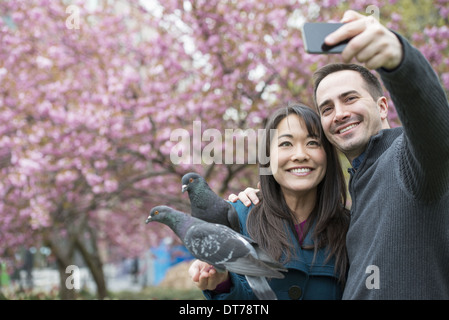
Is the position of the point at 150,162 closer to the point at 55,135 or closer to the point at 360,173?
the point at 55,135

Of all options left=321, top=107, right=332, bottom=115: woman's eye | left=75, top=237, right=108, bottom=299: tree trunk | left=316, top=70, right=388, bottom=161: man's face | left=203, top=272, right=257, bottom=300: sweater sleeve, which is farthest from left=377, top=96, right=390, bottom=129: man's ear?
left=75, top=237, right=108, bottom=299: tree trunk

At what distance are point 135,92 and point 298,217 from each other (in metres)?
5.78

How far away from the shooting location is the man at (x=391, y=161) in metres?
1.31

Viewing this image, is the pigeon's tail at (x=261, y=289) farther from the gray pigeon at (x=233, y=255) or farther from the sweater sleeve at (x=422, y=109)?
the sweater sleeve at (x=422, y=109)

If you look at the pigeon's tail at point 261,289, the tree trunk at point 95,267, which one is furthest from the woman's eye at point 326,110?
the tree trunk at point 95,267

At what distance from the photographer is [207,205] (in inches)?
82.9

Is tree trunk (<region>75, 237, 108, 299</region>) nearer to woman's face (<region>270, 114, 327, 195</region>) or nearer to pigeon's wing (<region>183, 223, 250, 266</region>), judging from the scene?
woman's face (<region>270, 114, 327, 195</region>)

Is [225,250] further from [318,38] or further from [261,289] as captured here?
[318,38]

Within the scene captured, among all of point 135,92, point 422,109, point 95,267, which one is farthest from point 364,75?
point 95,267

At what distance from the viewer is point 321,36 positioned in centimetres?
133

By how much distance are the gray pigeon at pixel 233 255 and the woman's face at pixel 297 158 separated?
0.48 m

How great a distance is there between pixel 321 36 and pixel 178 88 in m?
6.75

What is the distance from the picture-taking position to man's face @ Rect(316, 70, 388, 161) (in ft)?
6.10

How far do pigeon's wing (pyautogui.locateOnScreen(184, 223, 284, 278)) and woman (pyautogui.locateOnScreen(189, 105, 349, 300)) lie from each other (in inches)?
5.6
